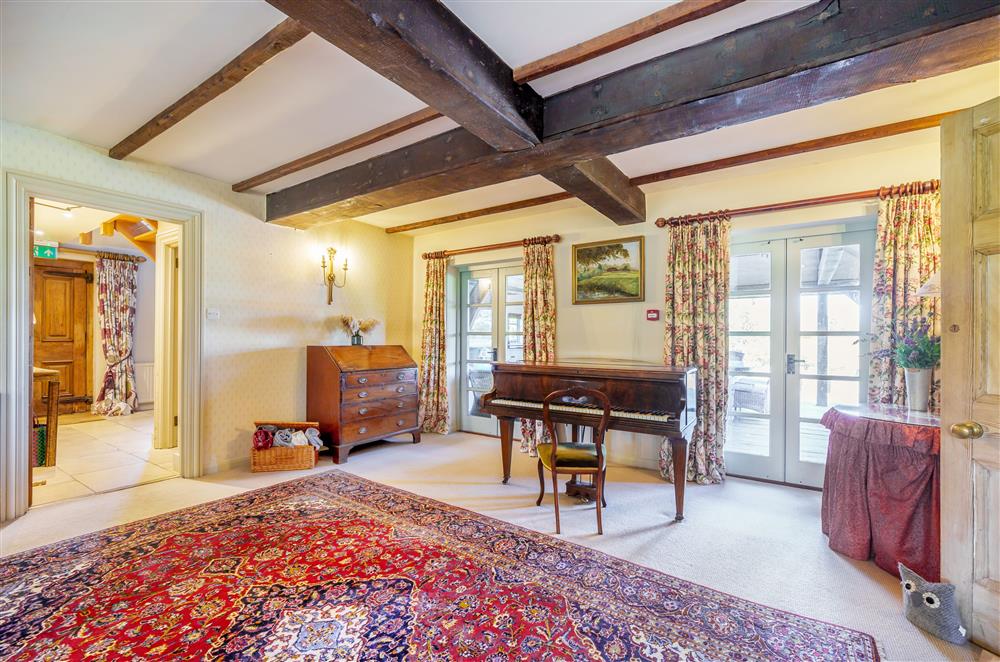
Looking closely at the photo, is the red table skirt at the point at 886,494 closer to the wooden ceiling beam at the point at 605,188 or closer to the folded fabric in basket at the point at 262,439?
the wooden ceiling beam at the point at 605,188

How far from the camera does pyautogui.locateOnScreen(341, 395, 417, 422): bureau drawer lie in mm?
4359

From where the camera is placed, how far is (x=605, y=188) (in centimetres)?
316

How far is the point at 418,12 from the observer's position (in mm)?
1627

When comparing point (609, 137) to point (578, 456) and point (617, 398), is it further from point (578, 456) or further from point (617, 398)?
point (578, 456)

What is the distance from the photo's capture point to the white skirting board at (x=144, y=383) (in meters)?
7.06

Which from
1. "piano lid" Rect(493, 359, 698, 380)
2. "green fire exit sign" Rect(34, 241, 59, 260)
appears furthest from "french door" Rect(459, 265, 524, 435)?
"green fire exit sign" Rect(34, 241, 59, 260)

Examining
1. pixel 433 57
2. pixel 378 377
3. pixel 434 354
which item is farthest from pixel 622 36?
pixel 434 354

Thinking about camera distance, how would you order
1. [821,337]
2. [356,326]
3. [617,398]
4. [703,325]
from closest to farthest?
1. [617,398]
2. [821,337]
3. [703,325]
4. [356,326]

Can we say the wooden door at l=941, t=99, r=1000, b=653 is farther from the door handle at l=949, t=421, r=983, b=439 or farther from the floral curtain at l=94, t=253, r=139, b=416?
the floral curtain at l=94, t=253, r=139, b=416

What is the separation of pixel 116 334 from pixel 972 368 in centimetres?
938

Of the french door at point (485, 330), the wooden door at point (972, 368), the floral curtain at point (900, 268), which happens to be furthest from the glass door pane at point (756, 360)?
the french door at point (485, 330)

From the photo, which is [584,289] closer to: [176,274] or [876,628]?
[876,628]

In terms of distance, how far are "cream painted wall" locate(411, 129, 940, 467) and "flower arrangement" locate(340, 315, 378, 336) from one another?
1.09 meters

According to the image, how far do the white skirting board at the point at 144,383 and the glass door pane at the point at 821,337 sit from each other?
883 centimetres
